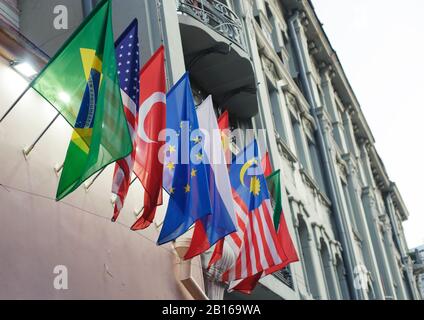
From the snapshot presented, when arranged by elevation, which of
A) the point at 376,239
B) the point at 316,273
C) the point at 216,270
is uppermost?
the point at 376,239

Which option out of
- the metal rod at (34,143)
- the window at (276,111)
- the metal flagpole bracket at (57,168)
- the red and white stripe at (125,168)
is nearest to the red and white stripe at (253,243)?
the red and white stripe at (125,168)

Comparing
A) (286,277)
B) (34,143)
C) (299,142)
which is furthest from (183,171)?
(299,142)

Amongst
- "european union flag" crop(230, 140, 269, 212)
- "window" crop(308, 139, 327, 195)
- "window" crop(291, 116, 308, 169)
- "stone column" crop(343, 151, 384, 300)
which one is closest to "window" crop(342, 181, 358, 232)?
"stone column" crop(343, 151, 384, 300)

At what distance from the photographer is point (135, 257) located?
9398 mm

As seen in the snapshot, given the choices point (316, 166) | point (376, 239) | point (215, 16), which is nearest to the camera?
point (215, 16)

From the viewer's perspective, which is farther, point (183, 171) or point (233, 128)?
point (233, 128)

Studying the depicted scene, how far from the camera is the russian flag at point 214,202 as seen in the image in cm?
927

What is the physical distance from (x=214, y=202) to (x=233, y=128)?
7.84 metres

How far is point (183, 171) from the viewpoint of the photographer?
9.10 meters

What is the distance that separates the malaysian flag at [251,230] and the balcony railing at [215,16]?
3641mm

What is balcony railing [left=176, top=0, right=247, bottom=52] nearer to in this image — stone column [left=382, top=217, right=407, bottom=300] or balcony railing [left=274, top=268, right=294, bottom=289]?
balcony railing [left=274, top=268, right=294, bottom=289]

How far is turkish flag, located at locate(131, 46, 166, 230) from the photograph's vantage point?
8.20 metres

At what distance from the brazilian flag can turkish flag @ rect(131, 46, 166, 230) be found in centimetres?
102

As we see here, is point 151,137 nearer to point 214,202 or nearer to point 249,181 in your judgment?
point 214,202
